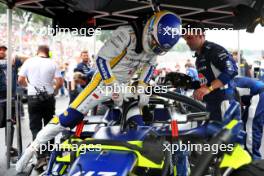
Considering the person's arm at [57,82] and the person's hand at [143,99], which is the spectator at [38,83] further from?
the person's hand at [143,99]

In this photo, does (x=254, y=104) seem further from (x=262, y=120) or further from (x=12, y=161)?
(x=12, y=161)

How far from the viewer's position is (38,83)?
555 centimetres

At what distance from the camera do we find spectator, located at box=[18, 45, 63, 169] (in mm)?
5535

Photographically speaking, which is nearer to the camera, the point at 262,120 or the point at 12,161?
the point at 262,120

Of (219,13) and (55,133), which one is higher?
(219,13)

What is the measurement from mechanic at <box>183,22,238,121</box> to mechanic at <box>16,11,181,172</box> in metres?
0.65

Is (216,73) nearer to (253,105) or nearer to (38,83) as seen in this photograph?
(253,105)

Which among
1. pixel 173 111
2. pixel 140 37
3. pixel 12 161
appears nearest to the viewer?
pixel 140 37

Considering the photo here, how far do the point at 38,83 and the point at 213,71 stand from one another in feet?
7.99

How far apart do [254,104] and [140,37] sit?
6.00 ft

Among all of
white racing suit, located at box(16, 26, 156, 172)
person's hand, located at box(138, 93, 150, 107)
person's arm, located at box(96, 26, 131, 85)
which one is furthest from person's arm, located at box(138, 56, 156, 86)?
person's arm, located at box(96, 26, 131, 85)

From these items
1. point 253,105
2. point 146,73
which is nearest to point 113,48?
point 146,73

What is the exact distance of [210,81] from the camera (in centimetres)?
443

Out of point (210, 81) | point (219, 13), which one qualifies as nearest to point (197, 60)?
point (210, 81)
